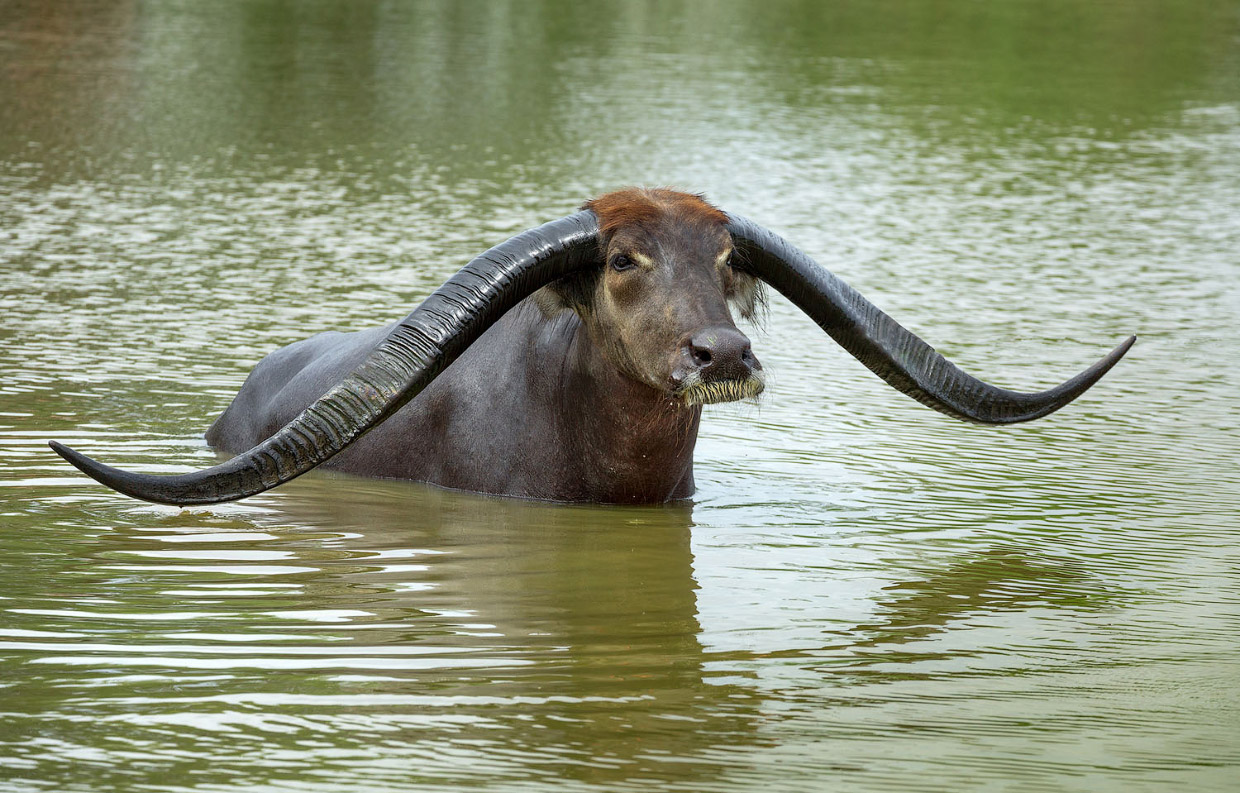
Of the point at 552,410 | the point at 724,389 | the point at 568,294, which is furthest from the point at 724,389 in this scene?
the point at 552,410

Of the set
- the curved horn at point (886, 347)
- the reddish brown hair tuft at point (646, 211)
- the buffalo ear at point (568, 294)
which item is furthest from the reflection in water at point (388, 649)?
the reddish brown hair tuft at point (646, 211)

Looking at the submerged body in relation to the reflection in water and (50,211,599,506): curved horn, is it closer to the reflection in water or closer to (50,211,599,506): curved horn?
the reflection in water

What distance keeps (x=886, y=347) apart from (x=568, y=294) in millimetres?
1285

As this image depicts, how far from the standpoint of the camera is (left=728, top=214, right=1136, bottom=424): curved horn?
723cm

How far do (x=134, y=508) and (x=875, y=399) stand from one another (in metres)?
4.09

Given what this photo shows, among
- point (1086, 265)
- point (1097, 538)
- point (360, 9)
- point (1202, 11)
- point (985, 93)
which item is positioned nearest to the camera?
point (1097, 538)

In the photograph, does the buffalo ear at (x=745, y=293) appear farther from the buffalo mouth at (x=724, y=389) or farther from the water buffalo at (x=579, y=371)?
the buffalo mouth at (x=724, y=389)

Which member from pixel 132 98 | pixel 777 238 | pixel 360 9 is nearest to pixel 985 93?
pixel 132 98

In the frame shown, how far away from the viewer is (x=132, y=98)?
21.9 meters

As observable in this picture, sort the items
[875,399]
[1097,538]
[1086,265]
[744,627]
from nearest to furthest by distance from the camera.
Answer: [744,627] → [1097,538] → [875,399] → [1086,265]

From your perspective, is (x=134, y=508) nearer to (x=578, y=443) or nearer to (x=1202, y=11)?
(x=578, y=443)

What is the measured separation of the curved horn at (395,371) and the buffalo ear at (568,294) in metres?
0.14

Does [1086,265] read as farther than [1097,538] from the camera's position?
Yes

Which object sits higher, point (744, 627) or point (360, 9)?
point (360, 9)
